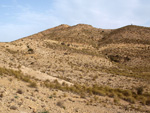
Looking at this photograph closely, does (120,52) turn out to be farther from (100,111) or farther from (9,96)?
(9,96)

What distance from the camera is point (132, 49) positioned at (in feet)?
155

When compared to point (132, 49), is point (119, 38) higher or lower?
higher

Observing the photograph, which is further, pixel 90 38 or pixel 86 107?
pixel 90 38

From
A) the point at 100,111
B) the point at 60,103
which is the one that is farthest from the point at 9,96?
the point at 100,111

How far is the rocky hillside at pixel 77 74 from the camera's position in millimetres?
9592

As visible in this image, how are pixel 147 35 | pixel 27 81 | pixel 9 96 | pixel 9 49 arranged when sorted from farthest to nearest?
pixel 147 35 → pixel 9 49 → pixel 27 81 → pixel 9 96

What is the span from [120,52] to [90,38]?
18.4m

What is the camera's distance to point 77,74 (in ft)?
74.6

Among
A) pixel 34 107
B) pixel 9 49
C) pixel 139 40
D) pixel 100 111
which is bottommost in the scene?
pixel 100 111

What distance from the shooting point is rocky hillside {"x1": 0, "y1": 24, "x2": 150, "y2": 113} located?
378 inches

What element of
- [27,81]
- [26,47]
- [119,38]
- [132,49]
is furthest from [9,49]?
[119,38]

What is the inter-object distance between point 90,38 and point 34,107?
5546 centimetres

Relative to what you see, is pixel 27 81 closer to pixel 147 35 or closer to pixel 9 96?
pixel 9 96

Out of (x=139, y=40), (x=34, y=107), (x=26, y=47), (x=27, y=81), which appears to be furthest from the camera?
(x=139, y=40)
